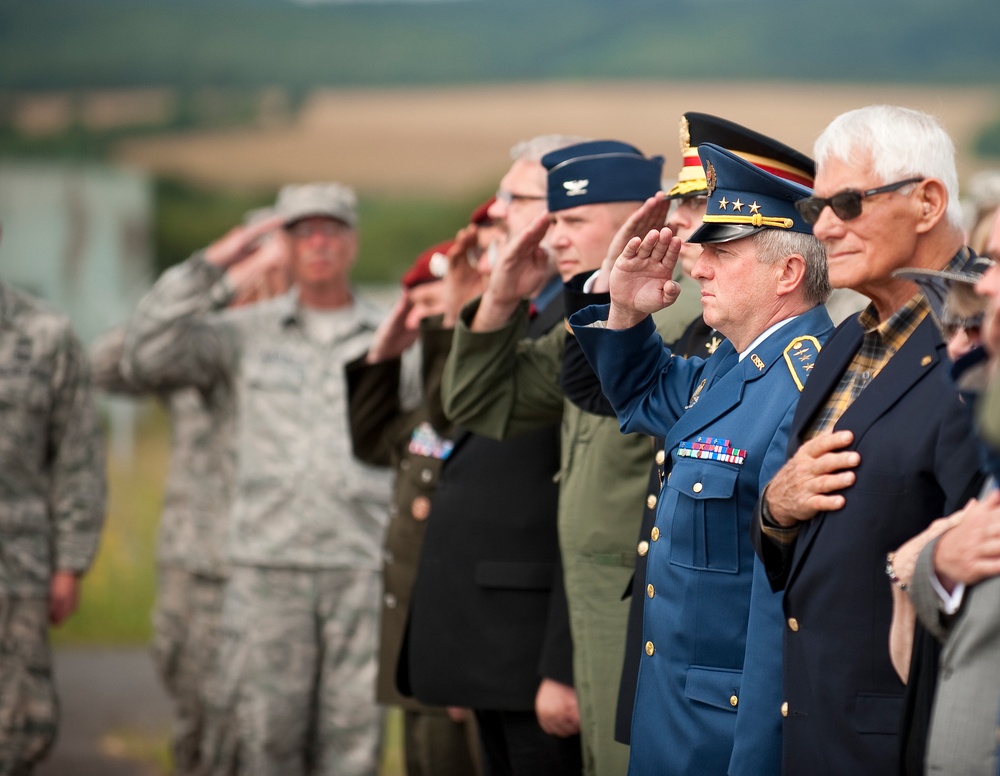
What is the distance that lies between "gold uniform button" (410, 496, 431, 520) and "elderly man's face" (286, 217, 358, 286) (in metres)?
1.35

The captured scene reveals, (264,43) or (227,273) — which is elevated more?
(264,43)

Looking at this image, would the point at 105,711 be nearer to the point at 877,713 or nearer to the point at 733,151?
the point at 733,151

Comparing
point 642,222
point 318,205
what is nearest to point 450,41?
point 318,205

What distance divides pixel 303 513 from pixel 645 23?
4.87m

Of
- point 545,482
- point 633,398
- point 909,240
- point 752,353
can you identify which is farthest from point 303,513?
point 909,240

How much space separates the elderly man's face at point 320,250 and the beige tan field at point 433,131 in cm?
351

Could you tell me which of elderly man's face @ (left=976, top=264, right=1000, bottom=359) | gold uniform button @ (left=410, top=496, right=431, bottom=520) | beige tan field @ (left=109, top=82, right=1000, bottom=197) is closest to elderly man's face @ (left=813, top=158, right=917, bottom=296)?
elderly man's face @ (left=976, top=264, right=1000, bottom=359)

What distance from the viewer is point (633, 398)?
3146mm

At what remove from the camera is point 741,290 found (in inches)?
111

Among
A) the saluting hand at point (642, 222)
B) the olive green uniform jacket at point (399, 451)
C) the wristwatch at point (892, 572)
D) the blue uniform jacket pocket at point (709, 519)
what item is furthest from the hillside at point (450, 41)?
the wristwatch at point (892, 572)

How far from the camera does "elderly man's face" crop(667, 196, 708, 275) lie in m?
3.28

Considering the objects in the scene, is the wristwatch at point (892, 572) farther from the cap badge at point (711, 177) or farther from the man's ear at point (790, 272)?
the cap badge at point (711, 177)

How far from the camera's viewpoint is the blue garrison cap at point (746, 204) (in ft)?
9.25

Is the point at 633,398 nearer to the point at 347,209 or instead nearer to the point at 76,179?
the point at 347,209
